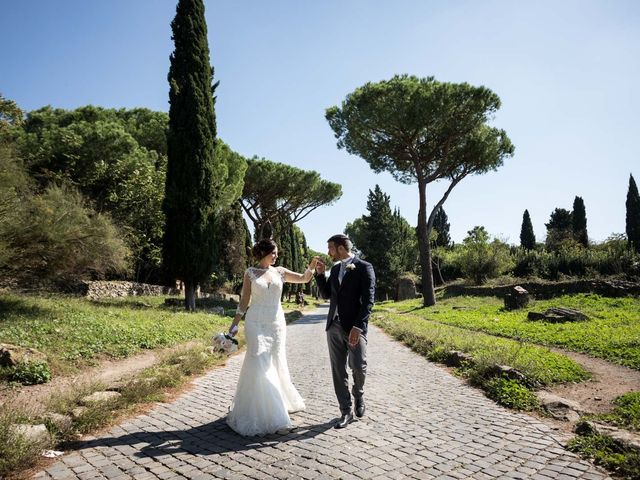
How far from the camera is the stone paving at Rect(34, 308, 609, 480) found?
3.36 metres

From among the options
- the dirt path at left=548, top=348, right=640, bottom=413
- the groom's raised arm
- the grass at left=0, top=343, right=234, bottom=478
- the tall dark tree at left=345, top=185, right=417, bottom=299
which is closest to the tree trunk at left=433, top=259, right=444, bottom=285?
the tall dark tree at left=345, top=185, right=417, bottom=299

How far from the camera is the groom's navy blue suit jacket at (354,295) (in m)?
4.66

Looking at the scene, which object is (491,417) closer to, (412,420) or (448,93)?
(412,420)

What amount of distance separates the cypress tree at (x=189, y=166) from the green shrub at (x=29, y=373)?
1095 centimetres

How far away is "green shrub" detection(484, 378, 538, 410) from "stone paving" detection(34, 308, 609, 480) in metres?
0.17

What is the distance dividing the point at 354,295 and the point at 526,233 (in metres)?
53.2

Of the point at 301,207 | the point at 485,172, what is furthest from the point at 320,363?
the point at 301,207

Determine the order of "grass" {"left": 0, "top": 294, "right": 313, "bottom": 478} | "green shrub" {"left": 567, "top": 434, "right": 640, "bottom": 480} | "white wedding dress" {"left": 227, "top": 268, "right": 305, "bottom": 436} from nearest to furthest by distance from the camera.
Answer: "green shrub" {"left": 567, "top": 434, "right": 640, "bottom": 480}, "grass" {"left": 0, "top": 294, "right": 313, "bottom": 478}, "white wedding dress" {"left": 227, "top": 268, "right": 305, "bottom": 436}

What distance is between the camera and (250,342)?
4.66 m

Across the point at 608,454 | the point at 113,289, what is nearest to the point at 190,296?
the point at 113,289

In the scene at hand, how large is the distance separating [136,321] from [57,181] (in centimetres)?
1020

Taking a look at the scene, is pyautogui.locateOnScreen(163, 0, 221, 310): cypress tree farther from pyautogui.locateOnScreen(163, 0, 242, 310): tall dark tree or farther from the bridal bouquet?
the bridal bouquet

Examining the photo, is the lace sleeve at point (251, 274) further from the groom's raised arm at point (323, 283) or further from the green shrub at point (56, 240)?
the green shrub at point (56, 240)

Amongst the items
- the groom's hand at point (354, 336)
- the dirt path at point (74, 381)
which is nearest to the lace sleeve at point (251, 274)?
the groom's hand at point (354, 336)
